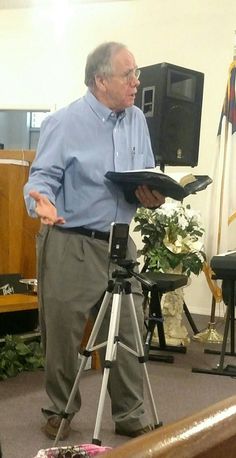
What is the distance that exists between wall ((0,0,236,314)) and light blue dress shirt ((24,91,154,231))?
2826 mm

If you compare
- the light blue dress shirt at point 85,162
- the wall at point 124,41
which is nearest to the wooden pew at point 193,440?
the light blue dress shirt at point 85,162

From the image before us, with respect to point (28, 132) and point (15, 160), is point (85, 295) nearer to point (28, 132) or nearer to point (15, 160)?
point (15, 160)

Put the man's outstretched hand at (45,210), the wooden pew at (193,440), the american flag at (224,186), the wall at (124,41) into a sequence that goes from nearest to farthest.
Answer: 1. the wooden pew at (193,440)
2. the man's outstretched hand at (45,210)
3. the american flag at (224,186)
4. the wall at (124,41)

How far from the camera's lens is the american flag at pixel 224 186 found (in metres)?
4.28

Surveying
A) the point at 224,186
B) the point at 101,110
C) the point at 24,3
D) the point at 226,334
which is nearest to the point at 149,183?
the point at 101,110

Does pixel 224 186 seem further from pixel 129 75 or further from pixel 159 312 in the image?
pixel 129 75

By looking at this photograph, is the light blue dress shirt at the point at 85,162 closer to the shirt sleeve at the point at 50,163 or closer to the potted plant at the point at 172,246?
the shirt sleeve at the point at 50,163

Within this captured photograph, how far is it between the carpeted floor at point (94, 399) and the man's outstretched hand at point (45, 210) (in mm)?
772

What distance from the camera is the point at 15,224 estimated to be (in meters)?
3.60

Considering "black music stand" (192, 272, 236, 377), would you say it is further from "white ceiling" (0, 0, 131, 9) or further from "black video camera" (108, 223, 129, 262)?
"white ceiling" (0, 0, 131, 9)

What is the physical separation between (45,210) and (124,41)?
4235 millimetres

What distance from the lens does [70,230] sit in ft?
7.10

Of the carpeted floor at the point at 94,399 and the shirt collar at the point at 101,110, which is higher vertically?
the shirt collar at the point at 101,110

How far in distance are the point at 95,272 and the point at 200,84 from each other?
7.87 feet
